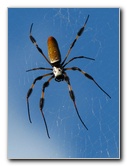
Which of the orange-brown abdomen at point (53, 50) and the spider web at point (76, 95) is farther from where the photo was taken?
the orange-brown abdomen at point (53, 50)

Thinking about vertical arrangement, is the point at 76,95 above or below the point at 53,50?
below

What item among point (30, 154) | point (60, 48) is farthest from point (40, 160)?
point (60, 48)

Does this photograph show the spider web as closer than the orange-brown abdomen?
Yes
